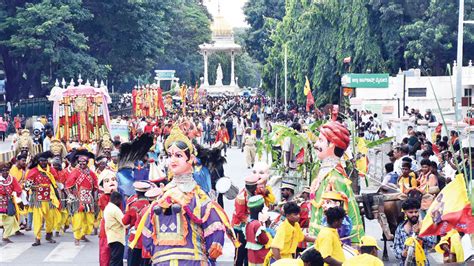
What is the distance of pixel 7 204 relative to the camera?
62.1 feet

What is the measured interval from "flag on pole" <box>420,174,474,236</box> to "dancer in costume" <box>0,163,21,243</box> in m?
11.2

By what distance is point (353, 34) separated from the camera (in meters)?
52.5

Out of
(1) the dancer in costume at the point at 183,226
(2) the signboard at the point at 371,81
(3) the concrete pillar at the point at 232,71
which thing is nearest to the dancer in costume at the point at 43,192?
(1) the dancer in costume at the point at 183,226

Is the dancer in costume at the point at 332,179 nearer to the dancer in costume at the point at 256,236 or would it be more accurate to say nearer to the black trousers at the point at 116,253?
the dancer in costume at the point at 256,236

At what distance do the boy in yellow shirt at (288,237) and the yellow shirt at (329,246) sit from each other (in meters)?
1.46

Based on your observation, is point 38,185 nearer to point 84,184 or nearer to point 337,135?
point 84,184

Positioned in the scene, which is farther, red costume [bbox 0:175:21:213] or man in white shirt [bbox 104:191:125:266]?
red costume [bbox 0:175:21:213]

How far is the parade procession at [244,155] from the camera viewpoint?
10906mm

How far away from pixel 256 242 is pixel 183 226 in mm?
2140

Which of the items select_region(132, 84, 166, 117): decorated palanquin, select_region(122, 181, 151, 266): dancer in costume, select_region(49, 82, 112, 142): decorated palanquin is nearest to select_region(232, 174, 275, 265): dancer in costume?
select_region(122, 181, 151, 266): dancer in costume

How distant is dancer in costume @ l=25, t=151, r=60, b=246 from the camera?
62.6 feet

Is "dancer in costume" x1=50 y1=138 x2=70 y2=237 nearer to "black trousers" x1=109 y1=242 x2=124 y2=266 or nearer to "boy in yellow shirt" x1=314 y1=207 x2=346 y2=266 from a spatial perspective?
"black trousers" x1=109 y1=242 x2=124 y2=266

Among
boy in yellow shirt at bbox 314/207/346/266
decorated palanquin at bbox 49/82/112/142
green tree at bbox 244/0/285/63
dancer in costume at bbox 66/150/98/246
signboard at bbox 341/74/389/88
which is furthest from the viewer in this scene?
green tree at bbox 244/0/285/63

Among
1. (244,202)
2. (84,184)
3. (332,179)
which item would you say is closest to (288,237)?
(332,179)
